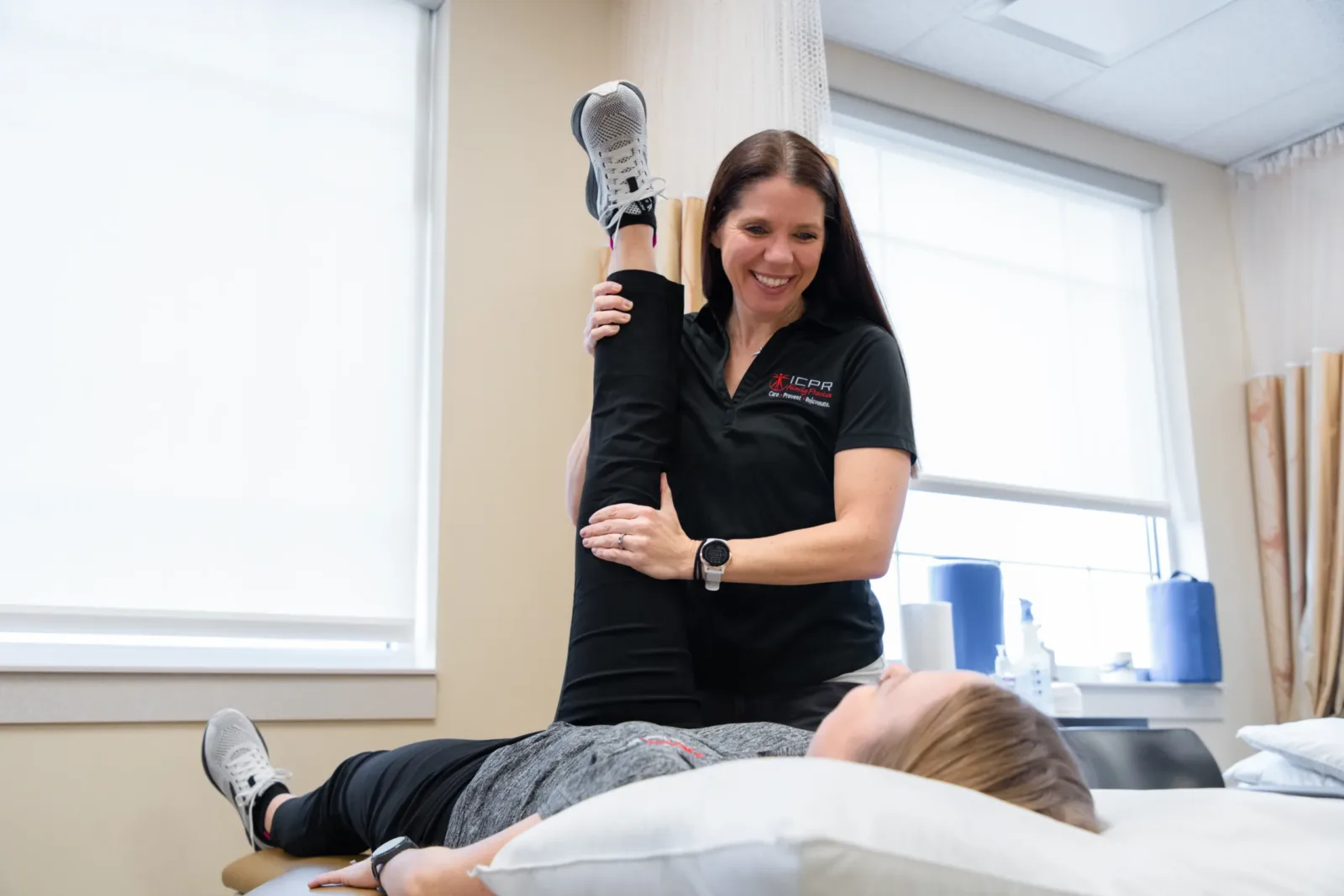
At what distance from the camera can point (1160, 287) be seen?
4.41m

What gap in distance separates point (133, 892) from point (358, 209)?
5.44 feet

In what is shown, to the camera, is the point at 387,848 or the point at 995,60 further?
the point at 995,60

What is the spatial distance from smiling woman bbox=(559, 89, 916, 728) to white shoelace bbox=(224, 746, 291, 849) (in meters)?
0.75

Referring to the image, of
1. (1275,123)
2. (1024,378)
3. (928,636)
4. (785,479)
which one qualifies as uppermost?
(1275,123)

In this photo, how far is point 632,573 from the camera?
1.43 m

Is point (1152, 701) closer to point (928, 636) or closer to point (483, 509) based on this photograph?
point (928, 636)

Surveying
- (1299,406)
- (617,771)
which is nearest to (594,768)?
(617,771)

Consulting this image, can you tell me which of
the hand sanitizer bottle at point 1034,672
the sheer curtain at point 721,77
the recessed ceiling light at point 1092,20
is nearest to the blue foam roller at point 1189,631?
the hand sanitizer bottle at point 1034,672

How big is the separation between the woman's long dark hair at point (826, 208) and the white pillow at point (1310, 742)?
1.17 m

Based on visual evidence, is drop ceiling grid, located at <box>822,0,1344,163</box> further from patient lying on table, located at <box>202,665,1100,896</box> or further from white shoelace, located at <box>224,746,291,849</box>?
patient lying on table, located at <box>202,665,1100,896</box>

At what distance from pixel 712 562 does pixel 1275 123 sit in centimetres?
383

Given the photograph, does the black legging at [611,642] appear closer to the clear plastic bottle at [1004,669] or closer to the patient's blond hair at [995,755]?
the patient's blond hair at [995,755]

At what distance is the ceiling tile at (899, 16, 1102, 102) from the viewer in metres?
3.65

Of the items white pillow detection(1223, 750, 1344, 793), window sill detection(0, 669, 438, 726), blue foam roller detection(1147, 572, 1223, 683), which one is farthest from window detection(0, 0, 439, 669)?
blue foam roller detection(1147, 572, 1223, 683)
